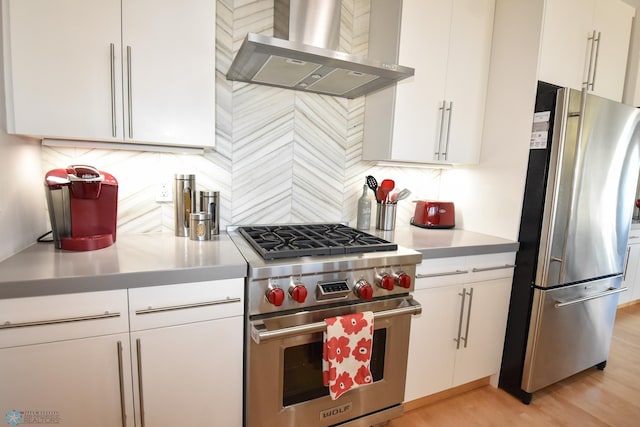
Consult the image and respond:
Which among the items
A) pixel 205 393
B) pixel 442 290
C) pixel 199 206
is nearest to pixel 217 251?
pixel 199 206

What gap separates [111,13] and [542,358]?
269 cm

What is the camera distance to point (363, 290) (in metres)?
1.32

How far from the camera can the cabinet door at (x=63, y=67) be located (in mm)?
1150

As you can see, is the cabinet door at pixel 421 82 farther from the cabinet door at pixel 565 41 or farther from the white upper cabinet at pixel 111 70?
the white upper cabinet at pixel 111 70

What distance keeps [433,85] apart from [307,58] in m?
0.91

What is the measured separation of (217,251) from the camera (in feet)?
4.46

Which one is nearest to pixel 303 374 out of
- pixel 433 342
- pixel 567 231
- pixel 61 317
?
pixel 433 342

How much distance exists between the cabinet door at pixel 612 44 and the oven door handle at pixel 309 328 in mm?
1928

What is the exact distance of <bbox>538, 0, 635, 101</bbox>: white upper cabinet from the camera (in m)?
1.79

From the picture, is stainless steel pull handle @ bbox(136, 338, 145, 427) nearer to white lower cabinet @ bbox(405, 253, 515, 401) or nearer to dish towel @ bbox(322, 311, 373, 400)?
dish towel @ bbox(322, 311, 373, 400)

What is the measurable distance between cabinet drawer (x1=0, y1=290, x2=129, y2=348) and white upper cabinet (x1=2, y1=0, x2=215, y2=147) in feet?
2.09

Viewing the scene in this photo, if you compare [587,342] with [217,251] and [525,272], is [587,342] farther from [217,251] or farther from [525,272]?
[217,251]

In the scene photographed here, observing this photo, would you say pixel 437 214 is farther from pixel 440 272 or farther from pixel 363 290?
pixel 363 290

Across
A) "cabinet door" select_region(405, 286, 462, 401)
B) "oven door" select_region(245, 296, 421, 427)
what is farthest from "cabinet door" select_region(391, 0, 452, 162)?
"oven door" select_region(245, 296, 421, 427)
